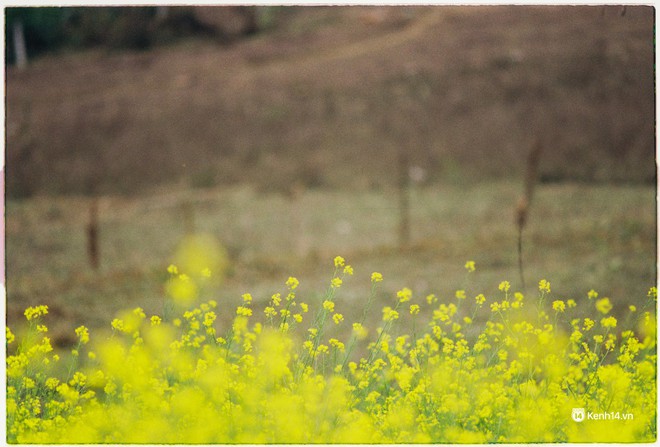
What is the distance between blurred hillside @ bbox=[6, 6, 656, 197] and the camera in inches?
432

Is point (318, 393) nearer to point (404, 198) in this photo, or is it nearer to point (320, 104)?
point (404, 198)

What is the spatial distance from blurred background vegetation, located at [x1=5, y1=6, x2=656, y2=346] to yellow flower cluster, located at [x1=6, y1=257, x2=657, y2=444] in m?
2.44

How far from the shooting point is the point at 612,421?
9.55ft

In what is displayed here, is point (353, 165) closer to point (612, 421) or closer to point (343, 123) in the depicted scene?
point (343, 123)

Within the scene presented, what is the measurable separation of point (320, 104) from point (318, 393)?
1240 cm

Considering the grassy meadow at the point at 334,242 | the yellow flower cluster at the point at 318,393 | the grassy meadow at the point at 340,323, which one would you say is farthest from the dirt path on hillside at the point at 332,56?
the yellow flower cluster at the point at 318,393

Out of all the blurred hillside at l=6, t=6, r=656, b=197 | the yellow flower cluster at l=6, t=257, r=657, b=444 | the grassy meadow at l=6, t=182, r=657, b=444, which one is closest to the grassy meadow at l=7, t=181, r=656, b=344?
the grassy meadow at l=6, t=182, r=657, b=444

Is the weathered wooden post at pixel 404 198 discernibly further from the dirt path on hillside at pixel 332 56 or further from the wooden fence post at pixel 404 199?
the dirt path on hillside at pixel 332 56

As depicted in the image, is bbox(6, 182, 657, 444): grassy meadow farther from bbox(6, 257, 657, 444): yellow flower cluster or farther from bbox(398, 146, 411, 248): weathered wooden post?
bbox(398, 146, 411, 248): weathered wooden post

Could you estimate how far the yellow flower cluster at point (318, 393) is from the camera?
2746mm

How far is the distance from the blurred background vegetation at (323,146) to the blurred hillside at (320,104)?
0.16 ft

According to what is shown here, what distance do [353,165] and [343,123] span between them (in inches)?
60.5

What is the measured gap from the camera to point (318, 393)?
9.12 ft

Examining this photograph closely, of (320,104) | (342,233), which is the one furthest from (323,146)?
(342,233)
